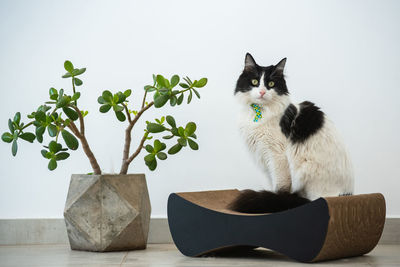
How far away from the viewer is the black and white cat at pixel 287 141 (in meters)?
1.87

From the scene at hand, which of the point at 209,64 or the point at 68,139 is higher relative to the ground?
the point at 209,64

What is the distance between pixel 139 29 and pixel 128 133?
70 cm

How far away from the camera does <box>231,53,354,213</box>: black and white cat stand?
187cm

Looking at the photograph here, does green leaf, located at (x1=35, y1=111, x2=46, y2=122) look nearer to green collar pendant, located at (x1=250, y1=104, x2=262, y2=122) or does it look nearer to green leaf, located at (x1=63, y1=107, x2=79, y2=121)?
green leaf, located at (x1=63, y1=107, x2=79, y2=121)

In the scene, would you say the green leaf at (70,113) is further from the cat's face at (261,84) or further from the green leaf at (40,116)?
the cat's face at (261,84)

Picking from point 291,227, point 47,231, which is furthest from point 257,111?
point 47,231

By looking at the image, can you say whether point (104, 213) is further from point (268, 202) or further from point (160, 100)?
point (268, 202)

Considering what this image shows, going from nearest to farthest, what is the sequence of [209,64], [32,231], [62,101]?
[62,101] < [32,231] < [209,64]

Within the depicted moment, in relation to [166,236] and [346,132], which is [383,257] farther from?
[166,236]

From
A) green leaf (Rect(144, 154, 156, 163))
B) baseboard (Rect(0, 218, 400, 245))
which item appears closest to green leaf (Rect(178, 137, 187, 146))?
green leaf (Rect(144, 154, 156, 163))

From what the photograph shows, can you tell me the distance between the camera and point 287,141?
1.92 m

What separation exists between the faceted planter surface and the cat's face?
0.63 metres

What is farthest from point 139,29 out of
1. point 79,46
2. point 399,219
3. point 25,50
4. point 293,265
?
point 399,219

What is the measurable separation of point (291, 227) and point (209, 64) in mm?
1186
